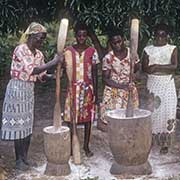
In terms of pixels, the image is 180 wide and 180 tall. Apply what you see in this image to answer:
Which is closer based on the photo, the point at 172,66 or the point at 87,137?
the point at 172,66

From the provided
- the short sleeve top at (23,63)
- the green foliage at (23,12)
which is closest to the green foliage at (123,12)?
the green foliage at (23,12)

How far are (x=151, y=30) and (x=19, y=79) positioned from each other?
1795 millimetres

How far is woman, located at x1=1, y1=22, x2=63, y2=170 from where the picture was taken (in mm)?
5293

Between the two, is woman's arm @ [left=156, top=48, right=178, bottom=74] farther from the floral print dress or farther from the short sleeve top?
the short sleeve top

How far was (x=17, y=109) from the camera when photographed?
5.41 metres

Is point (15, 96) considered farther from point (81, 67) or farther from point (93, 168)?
point (93, 168)

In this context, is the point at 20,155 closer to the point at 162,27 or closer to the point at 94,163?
the point at 94,163

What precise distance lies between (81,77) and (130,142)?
0.91m

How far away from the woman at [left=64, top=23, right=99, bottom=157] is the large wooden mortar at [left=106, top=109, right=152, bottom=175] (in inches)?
16.9

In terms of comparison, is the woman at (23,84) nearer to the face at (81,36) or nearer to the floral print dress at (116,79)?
the face at (81,36)

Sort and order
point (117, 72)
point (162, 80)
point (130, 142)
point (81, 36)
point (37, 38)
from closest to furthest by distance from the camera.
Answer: point (130, 142) < point (37, 38) < point (81, 36) < point (117, 72) < point (162, 80)

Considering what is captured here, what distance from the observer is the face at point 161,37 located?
18.8 feet

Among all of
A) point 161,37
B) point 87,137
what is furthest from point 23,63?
point 161,37

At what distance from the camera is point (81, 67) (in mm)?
5617
